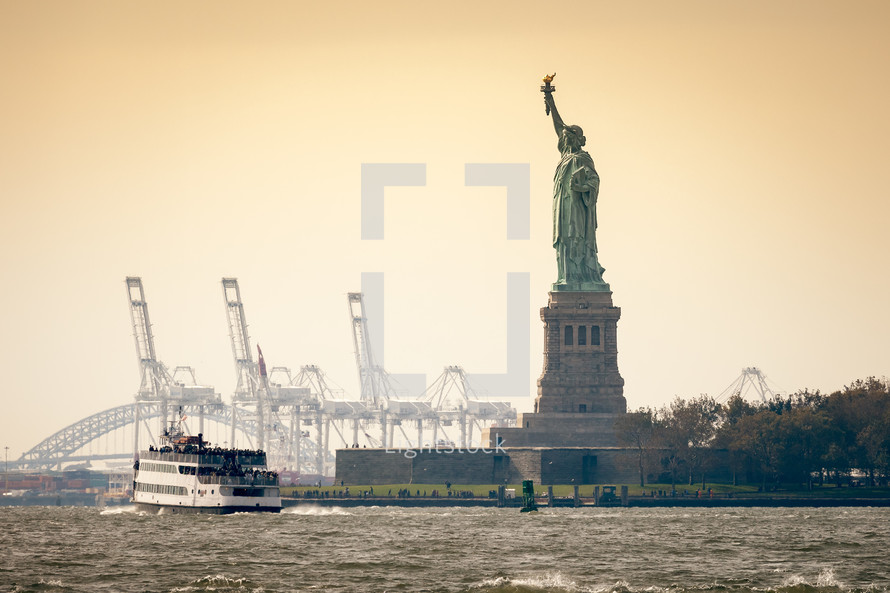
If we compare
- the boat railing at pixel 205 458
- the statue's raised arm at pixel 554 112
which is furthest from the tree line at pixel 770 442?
the boat railing at pixel 205 458

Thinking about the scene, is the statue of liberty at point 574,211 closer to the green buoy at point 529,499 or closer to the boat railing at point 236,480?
the green buoy at point 529,499

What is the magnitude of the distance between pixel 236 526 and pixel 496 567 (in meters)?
41.4

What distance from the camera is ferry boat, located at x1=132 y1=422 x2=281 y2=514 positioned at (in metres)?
145

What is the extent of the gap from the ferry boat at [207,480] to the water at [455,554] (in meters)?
1.90

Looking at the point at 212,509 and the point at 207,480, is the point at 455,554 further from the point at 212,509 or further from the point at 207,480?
the point at 207,480

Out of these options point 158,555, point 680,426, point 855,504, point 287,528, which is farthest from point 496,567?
point 680,426

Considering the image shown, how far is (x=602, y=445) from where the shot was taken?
18962 centimetres

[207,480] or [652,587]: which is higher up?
[207,480]

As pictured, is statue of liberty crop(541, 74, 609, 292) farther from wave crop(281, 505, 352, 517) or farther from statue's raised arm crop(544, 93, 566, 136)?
wave crop(281, 505, 352, 517)

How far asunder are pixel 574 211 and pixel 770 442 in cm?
3263

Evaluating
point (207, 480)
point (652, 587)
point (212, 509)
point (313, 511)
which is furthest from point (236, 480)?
point (652, 587)

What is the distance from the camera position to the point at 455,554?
99438 millimetres

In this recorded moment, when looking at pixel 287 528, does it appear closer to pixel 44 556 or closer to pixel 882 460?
pixel 44 556

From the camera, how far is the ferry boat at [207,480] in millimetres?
144750
